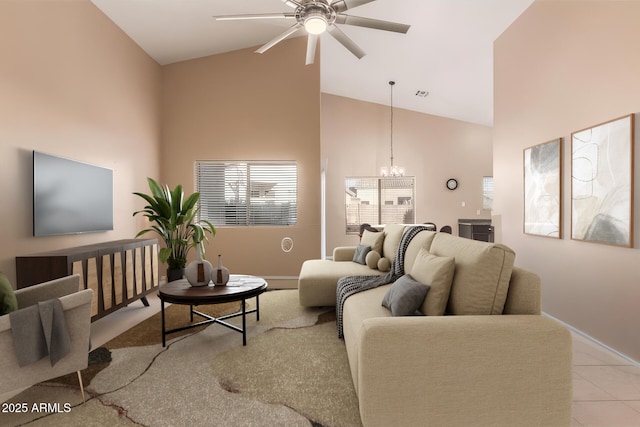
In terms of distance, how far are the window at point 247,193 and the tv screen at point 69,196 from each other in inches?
60.2

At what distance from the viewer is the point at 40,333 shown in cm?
163

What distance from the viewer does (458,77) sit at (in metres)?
5.56

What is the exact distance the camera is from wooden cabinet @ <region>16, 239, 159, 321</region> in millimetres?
2527

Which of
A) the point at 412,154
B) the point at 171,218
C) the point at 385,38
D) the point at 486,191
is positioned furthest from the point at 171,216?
the point at 486,191

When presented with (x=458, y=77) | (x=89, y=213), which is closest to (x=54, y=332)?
(x=89, y=213)

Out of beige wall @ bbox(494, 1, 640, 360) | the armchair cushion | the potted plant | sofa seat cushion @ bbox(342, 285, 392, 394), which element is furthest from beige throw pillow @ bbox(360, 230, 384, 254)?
the armchair cushion

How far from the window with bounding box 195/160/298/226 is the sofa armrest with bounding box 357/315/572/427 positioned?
12.5 ft

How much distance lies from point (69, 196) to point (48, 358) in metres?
1.92

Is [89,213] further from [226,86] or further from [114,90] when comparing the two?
[226,86]

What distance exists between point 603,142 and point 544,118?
88cm

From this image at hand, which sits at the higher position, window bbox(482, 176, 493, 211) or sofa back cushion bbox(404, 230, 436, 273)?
window bbox(482, 176, 493, 211)

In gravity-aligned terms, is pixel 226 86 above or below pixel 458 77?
below

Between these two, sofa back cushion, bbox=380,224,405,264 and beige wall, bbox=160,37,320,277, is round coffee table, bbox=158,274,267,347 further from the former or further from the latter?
beige wall, bbox=160,37,320,277

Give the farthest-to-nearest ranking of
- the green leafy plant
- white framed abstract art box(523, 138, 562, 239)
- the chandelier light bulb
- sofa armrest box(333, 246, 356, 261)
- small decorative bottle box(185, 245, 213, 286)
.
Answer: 1. sofa armrest box(333, 246, 356, 261)
2. the green leafy plant
3. white framed abstract art box(523, 138, 562, 239)
4. small decorative bottle box(185, 245, 213, 286)
5. the chandelier light bulb
